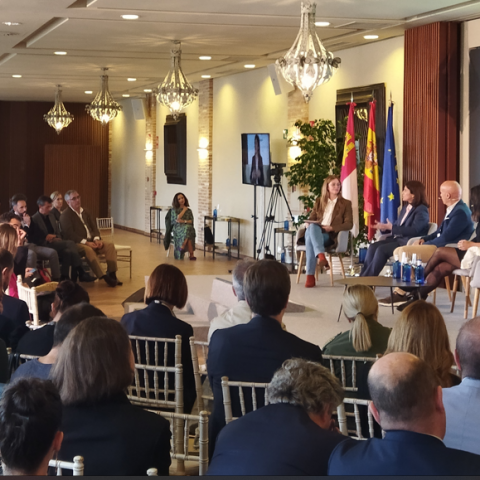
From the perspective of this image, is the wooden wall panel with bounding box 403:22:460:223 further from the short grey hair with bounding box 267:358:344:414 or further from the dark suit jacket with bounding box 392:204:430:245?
the short grey hair with bounding box 267:358:344:414

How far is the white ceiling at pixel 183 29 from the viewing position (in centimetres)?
778

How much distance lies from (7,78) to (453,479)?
15.3 m

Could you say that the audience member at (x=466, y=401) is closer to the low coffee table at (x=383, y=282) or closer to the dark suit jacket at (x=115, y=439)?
the dark suit jacket at (x=115, y=439)

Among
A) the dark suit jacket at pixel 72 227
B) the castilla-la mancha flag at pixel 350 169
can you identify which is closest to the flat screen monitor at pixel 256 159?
the castilla-la mancha flag at pixel 350 169

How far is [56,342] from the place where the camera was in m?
3.10

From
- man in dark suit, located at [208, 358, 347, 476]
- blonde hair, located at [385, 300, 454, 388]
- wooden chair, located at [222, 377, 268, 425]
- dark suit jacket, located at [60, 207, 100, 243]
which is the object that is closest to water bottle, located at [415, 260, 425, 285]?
blonde hair, located at [385, 300, 454, 388]

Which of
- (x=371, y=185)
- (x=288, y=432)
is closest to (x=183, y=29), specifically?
(x=371, y=185)

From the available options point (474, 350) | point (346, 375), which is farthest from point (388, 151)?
point (474, 350)

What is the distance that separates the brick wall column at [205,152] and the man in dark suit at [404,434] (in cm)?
1367

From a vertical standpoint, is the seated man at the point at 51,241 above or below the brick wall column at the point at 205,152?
below

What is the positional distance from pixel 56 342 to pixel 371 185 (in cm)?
714

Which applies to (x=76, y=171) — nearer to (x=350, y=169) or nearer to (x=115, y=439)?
(x=350, y=169)

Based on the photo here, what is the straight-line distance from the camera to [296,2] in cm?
753

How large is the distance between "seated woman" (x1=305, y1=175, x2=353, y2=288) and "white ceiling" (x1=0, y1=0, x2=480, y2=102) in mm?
1938
